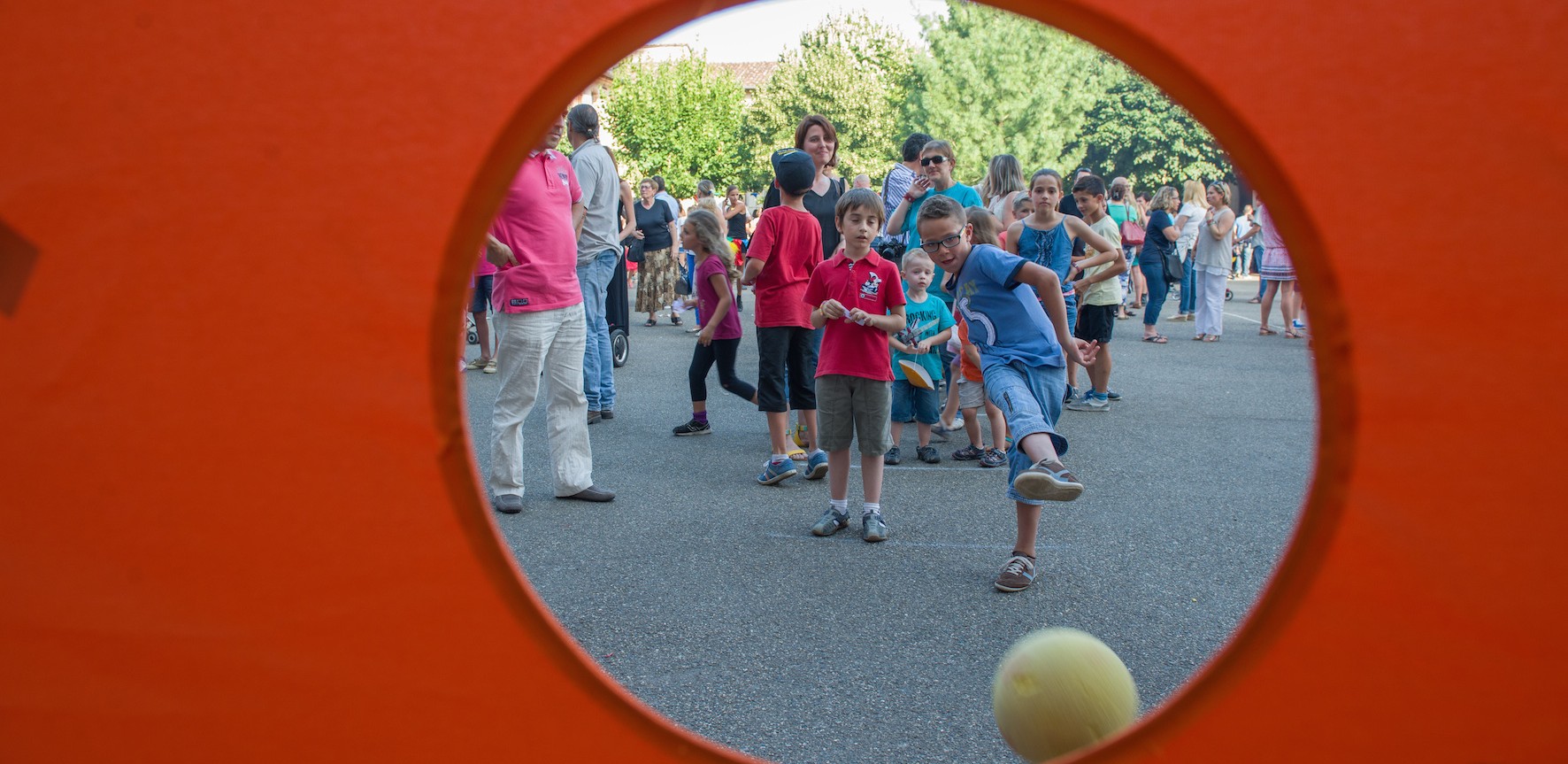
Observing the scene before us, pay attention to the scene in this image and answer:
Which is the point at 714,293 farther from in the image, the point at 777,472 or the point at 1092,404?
the point at 1092,404

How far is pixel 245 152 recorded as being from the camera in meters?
1.56

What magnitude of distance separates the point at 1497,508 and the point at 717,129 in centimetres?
4345

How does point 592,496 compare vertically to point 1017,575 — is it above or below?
below

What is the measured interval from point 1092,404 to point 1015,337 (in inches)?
160

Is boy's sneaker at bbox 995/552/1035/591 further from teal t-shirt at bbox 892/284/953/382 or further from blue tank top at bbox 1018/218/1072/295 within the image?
blue tank top at bbox 1018/218/1072/295

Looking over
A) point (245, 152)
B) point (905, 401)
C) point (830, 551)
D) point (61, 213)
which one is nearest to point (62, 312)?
point (61, 213)

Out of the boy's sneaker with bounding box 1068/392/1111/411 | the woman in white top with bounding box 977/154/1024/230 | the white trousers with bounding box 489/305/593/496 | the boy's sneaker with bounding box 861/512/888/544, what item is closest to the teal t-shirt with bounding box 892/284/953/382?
the boy's sneaker with bounding box 861/512/888/544

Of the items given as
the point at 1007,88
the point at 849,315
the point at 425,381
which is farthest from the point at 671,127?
the point at 425,381

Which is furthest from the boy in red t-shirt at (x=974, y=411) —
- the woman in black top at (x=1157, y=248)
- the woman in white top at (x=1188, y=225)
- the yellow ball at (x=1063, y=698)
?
the woman in white top at (x=1188, y=225)

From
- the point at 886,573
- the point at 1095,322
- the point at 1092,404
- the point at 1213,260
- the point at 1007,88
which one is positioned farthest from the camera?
the point at 1007,88

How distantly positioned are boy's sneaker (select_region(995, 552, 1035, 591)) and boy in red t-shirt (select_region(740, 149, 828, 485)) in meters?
1.83

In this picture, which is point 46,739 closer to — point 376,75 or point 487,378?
point 376,75

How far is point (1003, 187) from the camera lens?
25.0 ft

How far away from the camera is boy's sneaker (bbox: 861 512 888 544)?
4.71m
